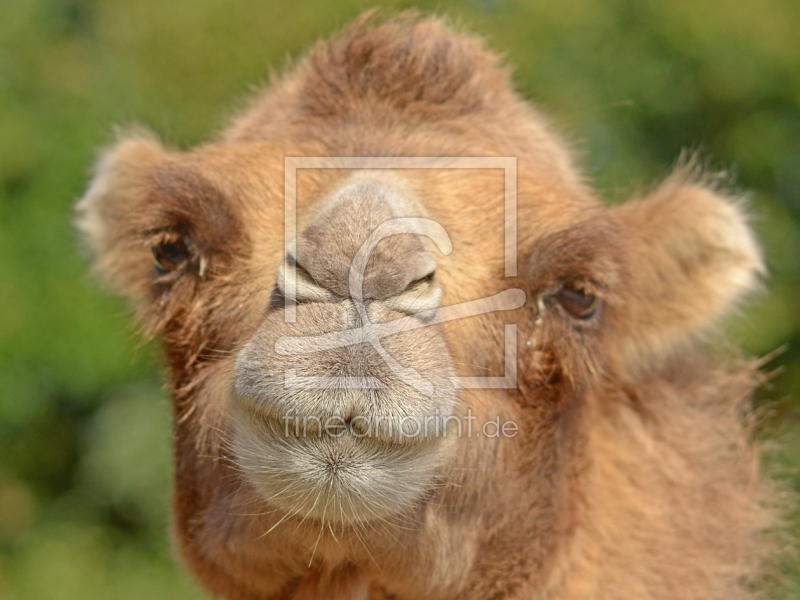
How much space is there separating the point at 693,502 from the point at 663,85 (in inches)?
403

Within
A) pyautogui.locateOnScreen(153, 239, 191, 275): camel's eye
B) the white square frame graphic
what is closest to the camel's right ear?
pyautogui.locateOnScreen(153, 239, 191, 275): camel's eye

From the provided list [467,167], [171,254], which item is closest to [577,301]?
[467,167]

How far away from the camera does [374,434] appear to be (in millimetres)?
2754

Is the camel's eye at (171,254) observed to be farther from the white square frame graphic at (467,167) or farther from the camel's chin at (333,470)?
the camel's chin at (333,470)

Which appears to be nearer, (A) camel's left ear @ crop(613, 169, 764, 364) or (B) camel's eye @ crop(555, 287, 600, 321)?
(B) camel's eye @ crop(555, 287, 600, 321)

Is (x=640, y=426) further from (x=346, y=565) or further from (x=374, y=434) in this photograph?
(x=374, y=434)

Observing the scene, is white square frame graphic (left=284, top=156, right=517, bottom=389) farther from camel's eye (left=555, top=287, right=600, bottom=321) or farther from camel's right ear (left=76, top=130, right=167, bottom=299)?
camel's right ear (left=76, top=130, right=167, bottom=299)

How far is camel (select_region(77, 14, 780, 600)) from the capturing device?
2.89 m

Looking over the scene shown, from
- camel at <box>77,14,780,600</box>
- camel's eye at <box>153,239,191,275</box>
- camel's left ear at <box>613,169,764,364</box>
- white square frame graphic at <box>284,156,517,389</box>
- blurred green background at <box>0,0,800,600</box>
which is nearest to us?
camel at <box>77,14,780,600</box>

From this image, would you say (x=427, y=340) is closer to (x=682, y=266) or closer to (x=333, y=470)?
(x=333, y=470)

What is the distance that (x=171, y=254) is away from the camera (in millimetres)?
3707

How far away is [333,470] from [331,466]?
0.6 inches

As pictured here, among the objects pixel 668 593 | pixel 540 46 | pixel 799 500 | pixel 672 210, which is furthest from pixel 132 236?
pixel 540 46

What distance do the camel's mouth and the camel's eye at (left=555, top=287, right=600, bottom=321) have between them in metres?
0.88
